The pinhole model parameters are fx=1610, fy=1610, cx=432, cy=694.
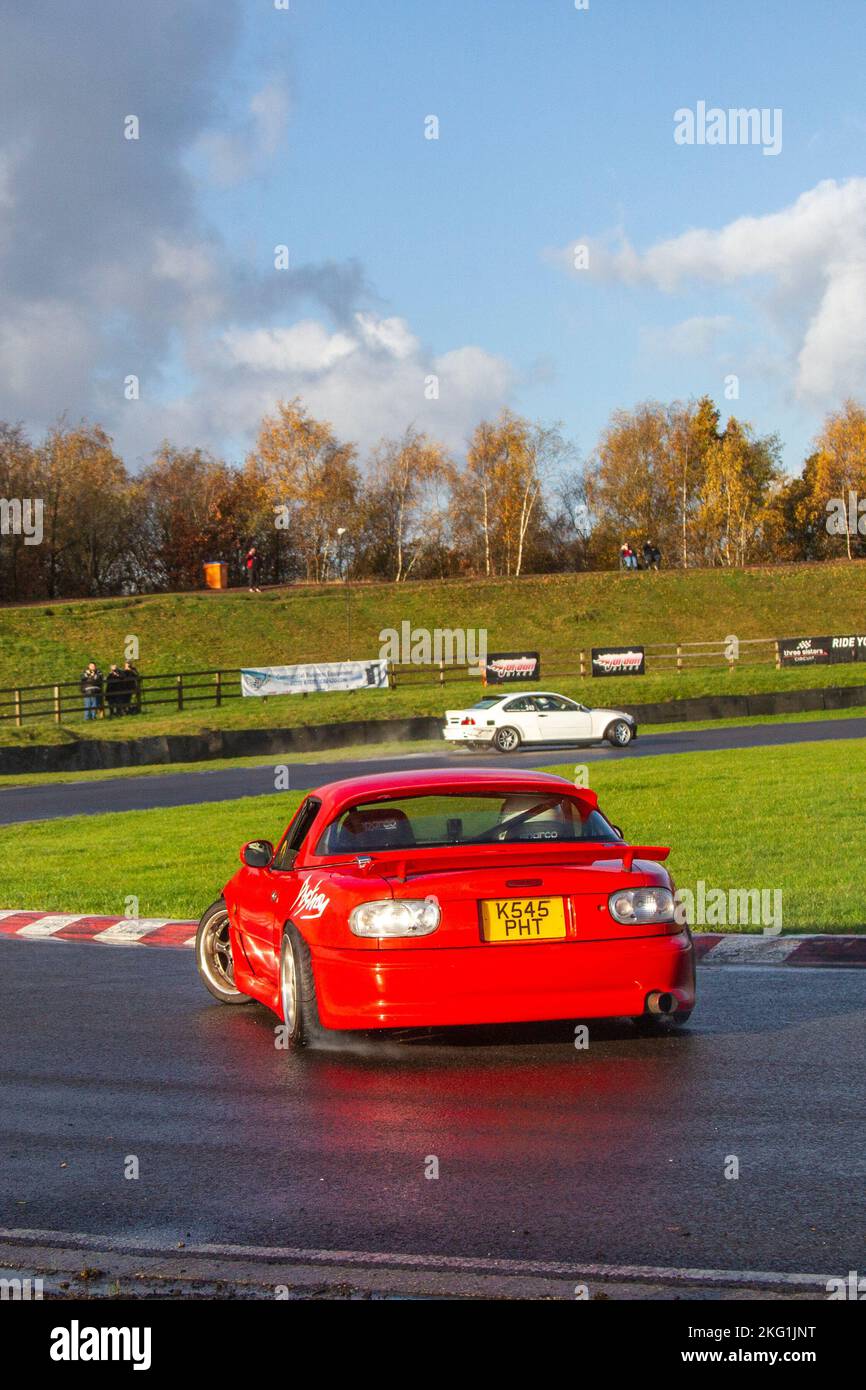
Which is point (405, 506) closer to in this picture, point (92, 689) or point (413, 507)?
point (413, 507)

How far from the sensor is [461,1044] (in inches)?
295

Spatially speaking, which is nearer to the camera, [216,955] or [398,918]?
[398,918]

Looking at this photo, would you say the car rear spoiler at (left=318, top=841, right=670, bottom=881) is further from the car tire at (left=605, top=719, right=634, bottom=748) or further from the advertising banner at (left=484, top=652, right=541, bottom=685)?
the advertising banner at (left=484, top=652, right=541, bottom=685)

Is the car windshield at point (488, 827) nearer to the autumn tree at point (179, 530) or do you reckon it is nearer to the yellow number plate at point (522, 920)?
the yellow number plate at point (522, 920)

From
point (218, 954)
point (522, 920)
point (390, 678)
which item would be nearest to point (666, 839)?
point (218, 954)

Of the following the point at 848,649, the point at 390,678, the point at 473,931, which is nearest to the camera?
the point at 473,931

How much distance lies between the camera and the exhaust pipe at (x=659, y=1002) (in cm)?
691

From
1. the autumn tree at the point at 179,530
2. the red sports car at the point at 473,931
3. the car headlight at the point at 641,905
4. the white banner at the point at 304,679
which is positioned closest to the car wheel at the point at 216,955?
the red sports car at the point at 473,931

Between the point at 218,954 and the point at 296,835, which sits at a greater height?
the point at 296,835

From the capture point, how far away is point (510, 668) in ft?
169

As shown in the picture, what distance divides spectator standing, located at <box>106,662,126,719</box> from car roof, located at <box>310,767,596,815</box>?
35.4 meters

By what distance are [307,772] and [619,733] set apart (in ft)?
28.1
